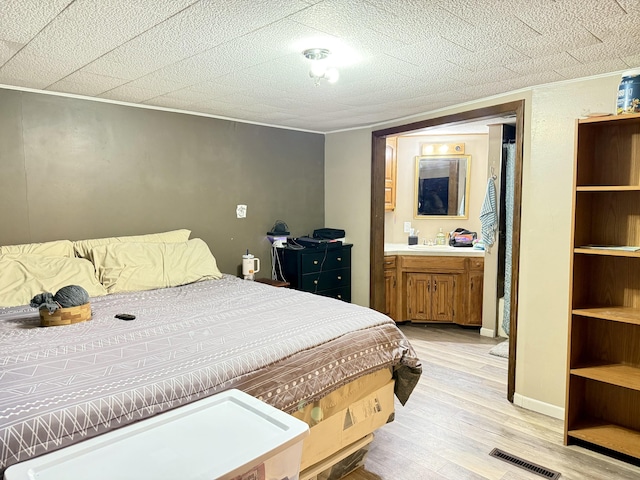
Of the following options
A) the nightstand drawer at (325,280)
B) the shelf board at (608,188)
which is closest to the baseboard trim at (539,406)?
the shelf board at (608,188)

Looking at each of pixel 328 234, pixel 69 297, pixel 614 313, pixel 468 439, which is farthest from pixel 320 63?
pixel 328 234

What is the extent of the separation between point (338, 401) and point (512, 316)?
5.07 ft

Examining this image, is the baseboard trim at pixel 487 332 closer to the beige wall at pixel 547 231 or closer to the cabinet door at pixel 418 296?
the cabinet door at pixel 418 296

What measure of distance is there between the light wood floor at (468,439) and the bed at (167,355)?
255 mm

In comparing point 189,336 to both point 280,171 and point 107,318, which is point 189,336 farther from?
point 280,171

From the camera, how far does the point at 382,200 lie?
4453 millimetres

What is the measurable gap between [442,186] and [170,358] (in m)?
4.21

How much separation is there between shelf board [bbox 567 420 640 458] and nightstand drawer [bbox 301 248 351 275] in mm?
2462

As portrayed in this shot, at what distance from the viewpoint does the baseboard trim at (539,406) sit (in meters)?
2.79

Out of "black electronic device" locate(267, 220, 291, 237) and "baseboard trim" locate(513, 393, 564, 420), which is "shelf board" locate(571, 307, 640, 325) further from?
"black electronic device" locate(267, 220, 291, 237)

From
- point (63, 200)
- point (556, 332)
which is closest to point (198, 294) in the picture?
point (63, 200)

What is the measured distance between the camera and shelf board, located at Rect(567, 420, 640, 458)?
2.31 metres

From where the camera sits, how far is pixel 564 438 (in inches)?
98.3

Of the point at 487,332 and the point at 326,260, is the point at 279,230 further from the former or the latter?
the point at 487,332
